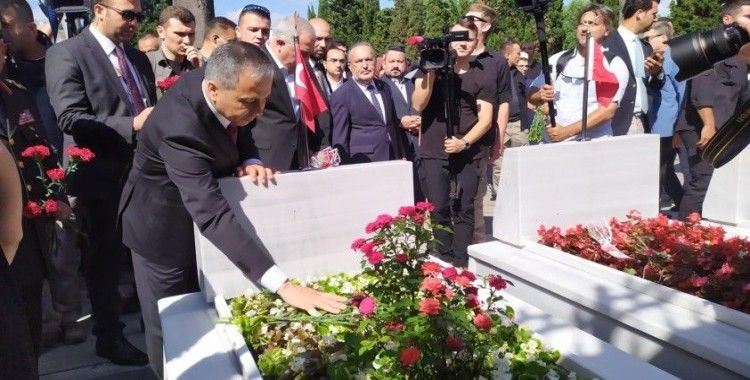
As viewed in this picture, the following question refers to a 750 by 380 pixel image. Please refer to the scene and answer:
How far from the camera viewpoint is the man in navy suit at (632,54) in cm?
480

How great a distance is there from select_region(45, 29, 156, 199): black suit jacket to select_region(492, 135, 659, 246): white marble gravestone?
82.2 inches

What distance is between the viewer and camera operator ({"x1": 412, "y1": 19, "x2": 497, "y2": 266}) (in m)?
4.71

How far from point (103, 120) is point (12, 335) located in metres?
1.76

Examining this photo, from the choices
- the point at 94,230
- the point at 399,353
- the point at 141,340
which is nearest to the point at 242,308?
the point at 399,353

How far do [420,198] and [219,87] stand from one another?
339 cm

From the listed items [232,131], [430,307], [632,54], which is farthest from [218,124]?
[632,54]

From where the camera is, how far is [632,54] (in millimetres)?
5000

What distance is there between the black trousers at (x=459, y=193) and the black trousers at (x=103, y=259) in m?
2.13

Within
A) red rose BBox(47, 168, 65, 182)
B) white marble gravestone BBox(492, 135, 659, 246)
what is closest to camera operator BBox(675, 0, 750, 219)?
white marble gravestone BBox(492, 135, 659, 246)

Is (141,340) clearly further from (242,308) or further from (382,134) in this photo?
(382,134)

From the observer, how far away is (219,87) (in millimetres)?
2547

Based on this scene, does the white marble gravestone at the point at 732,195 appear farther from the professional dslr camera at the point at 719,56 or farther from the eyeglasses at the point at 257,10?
the eyeglasses at the point at 257,10

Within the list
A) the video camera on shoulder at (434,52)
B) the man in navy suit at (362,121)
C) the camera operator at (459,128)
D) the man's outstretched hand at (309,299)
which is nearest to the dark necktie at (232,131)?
the man's outstretched hand at (309,299)

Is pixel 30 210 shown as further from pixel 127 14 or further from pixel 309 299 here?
pixel 127 14
